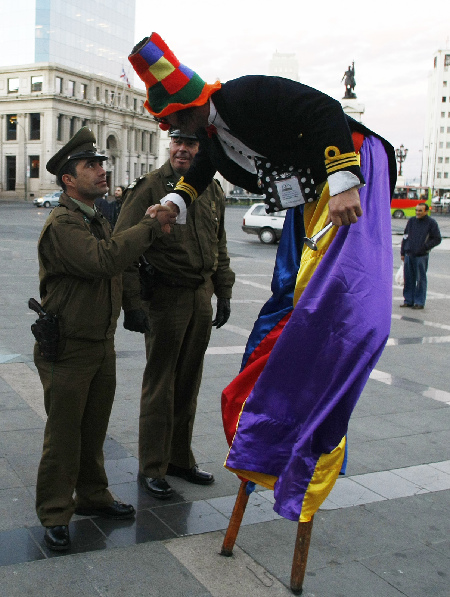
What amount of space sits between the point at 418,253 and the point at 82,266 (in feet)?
31.4

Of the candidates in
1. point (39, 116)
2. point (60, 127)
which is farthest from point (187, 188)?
point (60, 127)

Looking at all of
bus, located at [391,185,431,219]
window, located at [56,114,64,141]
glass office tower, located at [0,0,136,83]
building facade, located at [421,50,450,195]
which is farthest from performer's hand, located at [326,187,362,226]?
building facade, located at [421,50,450,195]

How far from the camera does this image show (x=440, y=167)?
389 feet

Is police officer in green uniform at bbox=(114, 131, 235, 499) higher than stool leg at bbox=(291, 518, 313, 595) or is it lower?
higher

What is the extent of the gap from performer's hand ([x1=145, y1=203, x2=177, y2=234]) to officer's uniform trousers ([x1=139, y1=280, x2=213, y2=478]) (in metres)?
0.66

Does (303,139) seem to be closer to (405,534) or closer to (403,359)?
(405,534)

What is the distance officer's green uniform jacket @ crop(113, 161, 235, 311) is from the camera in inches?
142

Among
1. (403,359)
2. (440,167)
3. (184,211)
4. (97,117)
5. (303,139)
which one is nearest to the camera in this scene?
(303,139)

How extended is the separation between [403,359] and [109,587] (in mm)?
5245

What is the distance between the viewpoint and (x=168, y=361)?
12.1ft

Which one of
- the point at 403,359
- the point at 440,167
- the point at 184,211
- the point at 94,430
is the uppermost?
the point at 440,167

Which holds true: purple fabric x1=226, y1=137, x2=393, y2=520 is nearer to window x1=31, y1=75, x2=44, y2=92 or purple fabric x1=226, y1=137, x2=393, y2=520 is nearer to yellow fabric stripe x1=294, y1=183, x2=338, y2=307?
yellow fabric stripe x1=294, y1=183, x2=338, y2=307

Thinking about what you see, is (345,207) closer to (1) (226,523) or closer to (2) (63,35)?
(1) (226,523)

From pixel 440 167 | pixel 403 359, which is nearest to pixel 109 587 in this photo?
pixel 403 359
